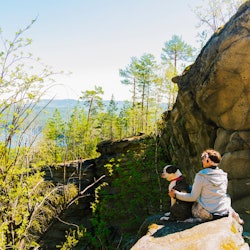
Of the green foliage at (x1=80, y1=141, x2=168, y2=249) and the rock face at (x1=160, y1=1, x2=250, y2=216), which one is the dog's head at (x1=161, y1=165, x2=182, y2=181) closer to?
the rock face at (x1=160, y1=1, x2=250, y2=216)

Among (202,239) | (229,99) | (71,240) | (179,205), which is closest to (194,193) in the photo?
(179,205)

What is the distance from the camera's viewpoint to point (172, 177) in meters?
6.40

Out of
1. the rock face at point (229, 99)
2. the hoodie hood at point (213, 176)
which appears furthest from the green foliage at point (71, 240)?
the rock face at point (229, 99)

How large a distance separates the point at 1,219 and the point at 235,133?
8.14 meters

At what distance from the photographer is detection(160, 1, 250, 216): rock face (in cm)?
1053

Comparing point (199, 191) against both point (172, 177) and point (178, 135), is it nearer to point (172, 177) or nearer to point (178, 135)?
point (172, 177)

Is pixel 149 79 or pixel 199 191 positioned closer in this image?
pixel 199 191

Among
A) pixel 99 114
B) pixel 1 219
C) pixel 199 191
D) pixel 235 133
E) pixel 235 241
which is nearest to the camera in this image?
pixel 235 241

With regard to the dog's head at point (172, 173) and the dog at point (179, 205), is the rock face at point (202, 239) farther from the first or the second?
the dog's head at point (172, 173)

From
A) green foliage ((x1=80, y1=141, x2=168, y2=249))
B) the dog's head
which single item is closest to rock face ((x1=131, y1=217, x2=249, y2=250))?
the dog's head

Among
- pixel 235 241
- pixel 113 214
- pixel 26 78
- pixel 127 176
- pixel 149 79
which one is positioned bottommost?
pixel 113 214

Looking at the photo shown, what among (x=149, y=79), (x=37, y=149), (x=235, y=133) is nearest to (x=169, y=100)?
(x=149, y=79)

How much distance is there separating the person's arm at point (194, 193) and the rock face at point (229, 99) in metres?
5.36

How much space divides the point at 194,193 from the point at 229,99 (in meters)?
6.48
